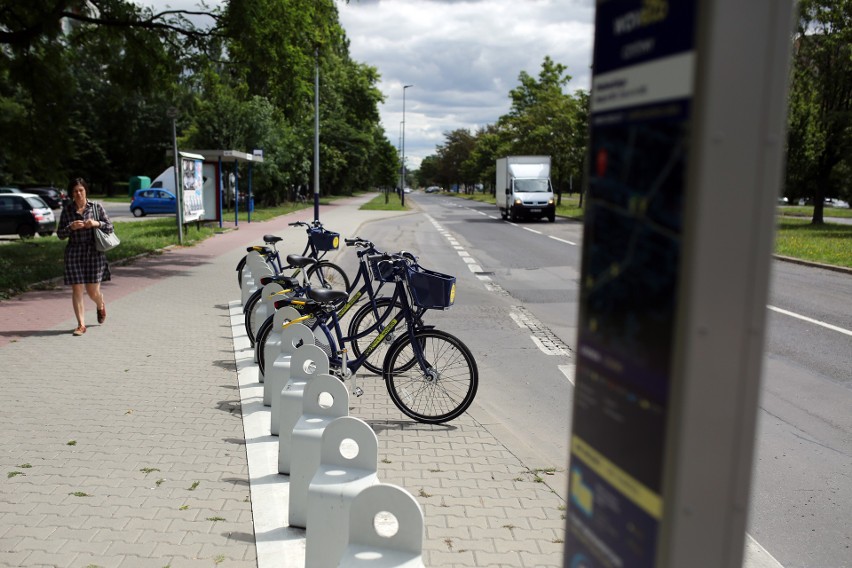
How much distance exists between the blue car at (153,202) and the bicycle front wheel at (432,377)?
122 ft

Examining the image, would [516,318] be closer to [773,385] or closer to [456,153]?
[773,385]

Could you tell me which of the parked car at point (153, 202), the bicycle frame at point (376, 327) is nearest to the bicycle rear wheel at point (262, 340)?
the bicycle frame at point (376, 327)

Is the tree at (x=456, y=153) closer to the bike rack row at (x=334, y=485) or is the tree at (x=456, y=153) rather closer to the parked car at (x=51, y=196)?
the parked car at (x=51, y=196)

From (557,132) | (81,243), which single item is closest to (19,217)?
(81,243)

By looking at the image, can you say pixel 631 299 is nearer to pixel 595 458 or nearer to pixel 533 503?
pixel 595 458

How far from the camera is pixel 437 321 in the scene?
35.5 feet

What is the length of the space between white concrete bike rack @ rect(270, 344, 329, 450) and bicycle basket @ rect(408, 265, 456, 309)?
3.48 ft

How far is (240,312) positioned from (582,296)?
9589mm

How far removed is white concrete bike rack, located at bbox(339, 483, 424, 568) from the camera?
9.47 feet

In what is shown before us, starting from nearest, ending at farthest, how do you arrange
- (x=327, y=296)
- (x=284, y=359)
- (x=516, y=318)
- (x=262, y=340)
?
(x=284, y=359) → (x=327, y=296) → (x=262, y=340) → (x=516, y=318)

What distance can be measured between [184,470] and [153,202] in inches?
1514

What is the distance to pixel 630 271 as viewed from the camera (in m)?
1.74

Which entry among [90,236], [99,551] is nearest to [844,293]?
[90,236]

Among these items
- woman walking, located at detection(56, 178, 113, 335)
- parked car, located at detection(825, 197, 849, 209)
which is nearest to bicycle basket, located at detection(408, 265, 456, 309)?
woman walking, located at detection(56, 178, 113, 335)
